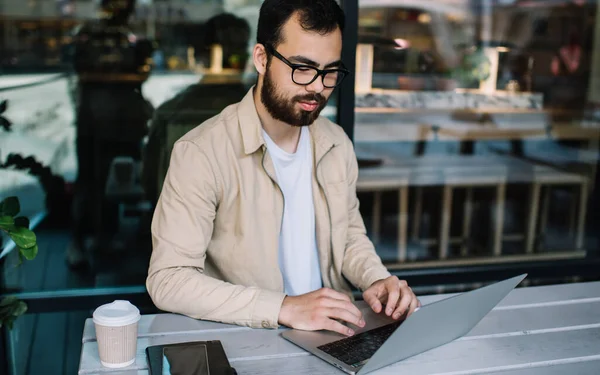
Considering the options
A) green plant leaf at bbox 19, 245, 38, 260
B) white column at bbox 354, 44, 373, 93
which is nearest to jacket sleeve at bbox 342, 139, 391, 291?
green plant leaf at bbox 19, 245, 38, 260

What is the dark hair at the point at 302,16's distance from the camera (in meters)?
1.47

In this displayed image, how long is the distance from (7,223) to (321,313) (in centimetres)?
68

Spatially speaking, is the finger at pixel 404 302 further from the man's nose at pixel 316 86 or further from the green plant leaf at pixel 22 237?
the green plant leaf at pixel 22 237

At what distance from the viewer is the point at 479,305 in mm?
1241

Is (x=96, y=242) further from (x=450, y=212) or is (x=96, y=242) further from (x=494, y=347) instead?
(x=494, y=347)

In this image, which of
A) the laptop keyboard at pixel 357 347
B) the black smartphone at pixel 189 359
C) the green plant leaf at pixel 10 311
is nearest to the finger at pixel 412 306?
the laptop keyboard at pixel 357 347

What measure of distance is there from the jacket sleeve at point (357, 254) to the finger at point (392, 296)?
0.54ft

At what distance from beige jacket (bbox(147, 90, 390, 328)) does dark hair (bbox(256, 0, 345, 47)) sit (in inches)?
7.1

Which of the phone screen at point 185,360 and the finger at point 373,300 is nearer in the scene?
the phone screen at point 185,360


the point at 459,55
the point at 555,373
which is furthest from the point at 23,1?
the point at 555,373

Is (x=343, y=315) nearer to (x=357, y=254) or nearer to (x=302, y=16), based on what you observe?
(x=357, y=254)

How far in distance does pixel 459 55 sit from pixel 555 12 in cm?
96

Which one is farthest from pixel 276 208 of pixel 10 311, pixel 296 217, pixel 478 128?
pixel 478 128

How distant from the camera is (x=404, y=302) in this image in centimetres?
138
